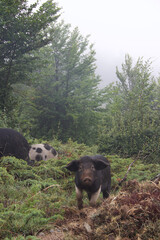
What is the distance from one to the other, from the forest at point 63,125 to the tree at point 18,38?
52mm

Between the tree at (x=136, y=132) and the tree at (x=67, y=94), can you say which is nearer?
the tree at (x=136, y=132)

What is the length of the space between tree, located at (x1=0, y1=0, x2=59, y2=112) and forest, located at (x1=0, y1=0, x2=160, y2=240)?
5 centimetres

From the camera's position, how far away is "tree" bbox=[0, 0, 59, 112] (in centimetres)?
1383

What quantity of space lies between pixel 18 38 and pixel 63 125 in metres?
10.4

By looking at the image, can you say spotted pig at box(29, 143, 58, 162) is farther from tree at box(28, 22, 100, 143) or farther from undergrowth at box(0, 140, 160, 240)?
tree at box(28, 22, 100, 143)

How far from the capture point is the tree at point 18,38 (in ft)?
45.4

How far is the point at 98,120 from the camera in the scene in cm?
2270

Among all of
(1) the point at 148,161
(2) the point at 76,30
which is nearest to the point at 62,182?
(1) the point at 148,161

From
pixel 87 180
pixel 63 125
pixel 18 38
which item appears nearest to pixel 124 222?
pixel 87 180

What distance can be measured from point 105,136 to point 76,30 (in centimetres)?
1735

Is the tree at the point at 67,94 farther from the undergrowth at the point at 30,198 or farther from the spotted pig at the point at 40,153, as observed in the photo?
the undergrowth at the point at 30,198

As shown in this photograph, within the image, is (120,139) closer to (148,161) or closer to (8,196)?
(148,161)

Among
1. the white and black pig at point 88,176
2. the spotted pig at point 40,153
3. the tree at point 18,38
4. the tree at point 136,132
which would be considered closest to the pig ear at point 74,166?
the white and black pig at point 88,176

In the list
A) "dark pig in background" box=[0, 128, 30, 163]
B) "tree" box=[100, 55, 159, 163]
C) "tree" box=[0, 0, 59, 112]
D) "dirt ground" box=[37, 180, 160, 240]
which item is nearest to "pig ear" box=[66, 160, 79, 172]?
"dirt ground" box=[37, 180, 160, 240]
